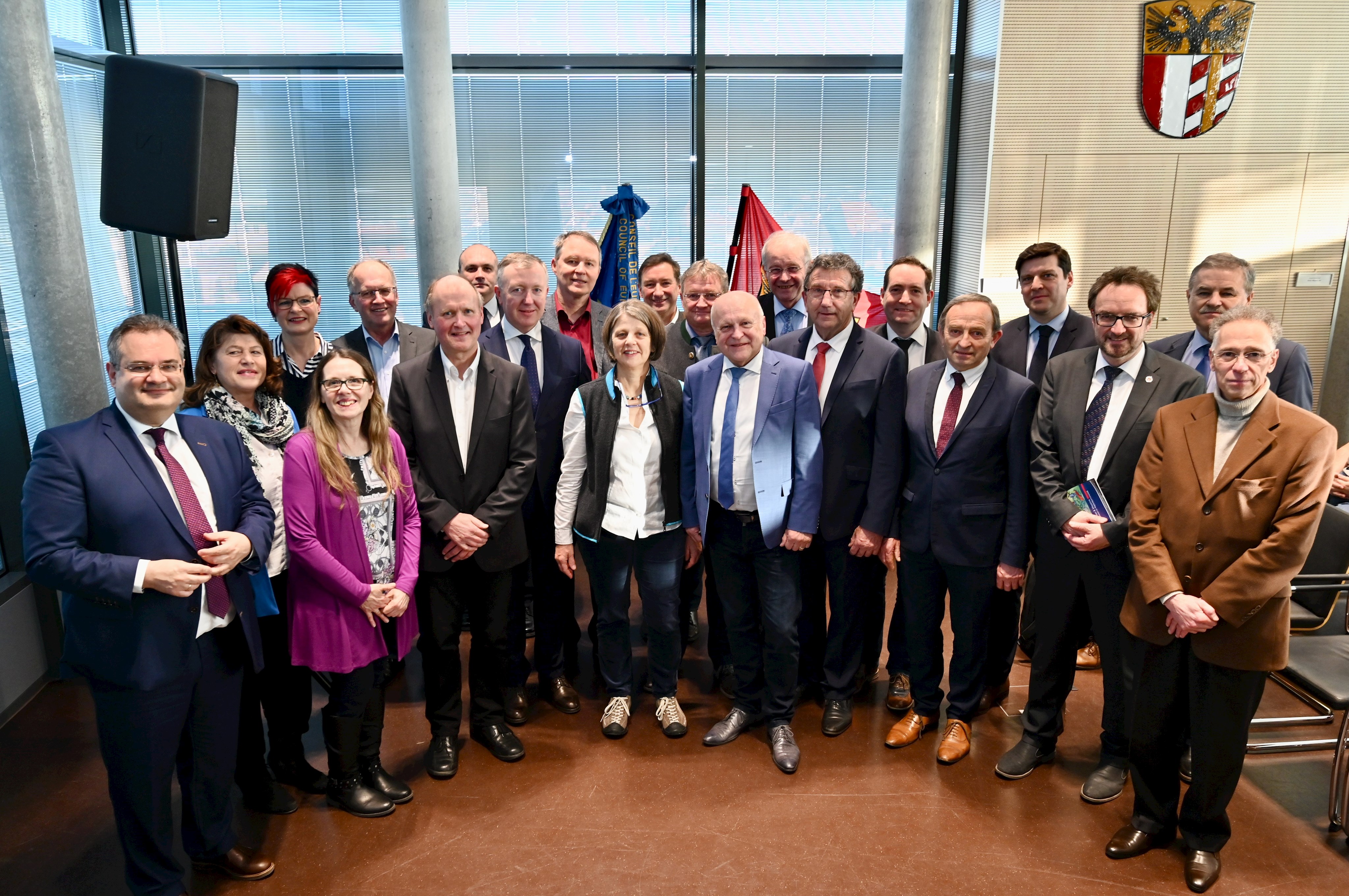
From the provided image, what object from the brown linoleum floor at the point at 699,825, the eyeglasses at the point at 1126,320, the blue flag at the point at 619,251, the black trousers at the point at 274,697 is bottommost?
the brown linoleum floor at the point at 699,825

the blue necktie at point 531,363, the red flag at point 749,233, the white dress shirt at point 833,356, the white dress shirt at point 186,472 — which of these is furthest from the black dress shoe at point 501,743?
the red flag at point 749,233

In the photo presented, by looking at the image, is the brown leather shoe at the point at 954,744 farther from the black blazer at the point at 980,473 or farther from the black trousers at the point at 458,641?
the black trousers at the point at 458,641

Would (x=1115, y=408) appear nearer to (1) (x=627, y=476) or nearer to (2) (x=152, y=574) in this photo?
(1) (x=627, y=476)

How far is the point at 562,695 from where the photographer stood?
3.86 meters

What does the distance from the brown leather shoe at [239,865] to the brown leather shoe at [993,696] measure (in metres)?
2.82

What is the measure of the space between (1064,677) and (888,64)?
186 inches

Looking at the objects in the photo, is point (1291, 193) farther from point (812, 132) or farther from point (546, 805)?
point (546, 805)

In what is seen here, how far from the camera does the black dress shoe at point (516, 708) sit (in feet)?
12.2

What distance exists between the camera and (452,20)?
6102mm

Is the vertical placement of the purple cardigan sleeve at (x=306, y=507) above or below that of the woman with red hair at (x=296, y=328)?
below

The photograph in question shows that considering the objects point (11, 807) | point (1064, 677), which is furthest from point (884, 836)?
point (11, 807)

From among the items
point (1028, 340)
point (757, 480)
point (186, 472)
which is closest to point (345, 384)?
point (186, 472)

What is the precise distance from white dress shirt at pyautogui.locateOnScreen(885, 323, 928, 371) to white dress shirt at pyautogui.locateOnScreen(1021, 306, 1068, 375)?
17.1 inches

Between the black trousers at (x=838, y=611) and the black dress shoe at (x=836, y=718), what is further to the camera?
the black dress shoe at (x=836, y=718)
